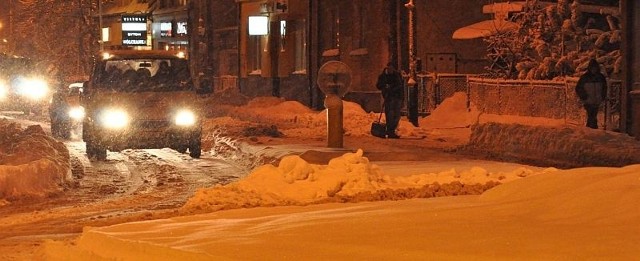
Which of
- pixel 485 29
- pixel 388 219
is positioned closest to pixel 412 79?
pixel 485 29

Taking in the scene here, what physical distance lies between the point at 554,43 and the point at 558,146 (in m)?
11.1

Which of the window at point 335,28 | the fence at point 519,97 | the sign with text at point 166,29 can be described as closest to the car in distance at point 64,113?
the fence at point 519,97

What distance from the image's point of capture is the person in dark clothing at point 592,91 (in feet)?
79.9

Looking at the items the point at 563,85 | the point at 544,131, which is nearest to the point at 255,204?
the point at 544,131

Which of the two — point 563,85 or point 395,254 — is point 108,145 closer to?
point 563,85

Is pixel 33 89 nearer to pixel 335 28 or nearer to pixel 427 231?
pixel 335 28

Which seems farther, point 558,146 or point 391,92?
point 391,92

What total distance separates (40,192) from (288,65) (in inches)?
1132

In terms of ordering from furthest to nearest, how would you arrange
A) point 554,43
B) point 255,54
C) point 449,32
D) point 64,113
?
point 255,54 < point 449,32 < point 554,43 < point 64,113

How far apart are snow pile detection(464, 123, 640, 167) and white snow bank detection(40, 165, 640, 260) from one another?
28.9ft

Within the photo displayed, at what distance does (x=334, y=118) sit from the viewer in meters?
20.6

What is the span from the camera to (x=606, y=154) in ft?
63.9

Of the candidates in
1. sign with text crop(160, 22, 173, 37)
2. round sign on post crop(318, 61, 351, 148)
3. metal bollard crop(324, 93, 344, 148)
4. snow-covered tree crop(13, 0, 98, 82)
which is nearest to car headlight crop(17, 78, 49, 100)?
sign with text crop(160, 22, 173, 37)

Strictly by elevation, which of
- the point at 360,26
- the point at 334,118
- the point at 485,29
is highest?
the point at 360,26
